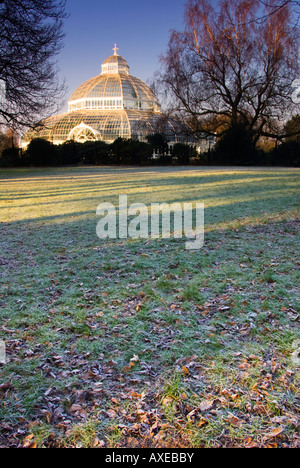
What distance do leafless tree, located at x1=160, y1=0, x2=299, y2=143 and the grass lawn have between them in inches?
824

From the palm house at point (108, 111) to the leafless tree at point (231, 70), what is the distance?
16.2 metres

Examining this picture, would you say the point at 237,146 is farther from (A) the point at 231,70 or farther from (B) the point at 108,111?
(B) the point at 108,111

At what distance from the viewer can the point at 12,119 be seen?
17062mm

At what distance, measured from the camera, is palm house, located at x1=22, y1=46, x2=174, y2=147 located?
44812mm

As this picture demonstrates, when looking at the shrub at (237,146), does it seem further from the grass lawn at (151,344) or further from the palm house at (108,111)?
the grass lawn at (151,344)

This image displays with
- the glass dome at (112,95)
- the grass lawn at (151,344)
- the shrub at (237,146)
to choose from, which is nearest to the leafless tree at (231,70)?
the shrub at (237,146)

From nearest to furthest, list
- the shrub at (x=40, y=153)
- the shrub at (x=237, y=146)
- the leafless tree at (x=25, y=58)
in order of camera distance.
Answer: the leafless tree at (x=25, y=58)
the shrub at (x=237, y=146)
the shrub at (x=40, y=153)

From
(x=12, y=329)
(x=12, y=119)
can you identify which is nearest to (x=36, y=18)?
(x=12, y=119)

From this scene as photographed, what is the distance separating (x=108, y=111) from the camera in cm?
5075

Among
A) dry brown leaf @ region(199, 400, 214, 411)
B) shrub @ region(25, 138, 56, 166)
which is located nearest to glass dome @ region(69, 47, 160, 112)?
shrub @ region(25, 138, 56, 166)

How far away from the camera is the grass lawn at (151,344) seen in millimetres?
1760

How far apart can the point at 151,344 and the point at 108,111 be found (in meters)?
52.2

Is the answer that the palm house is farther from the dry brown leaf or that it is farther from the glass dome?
the dry brown leaf
